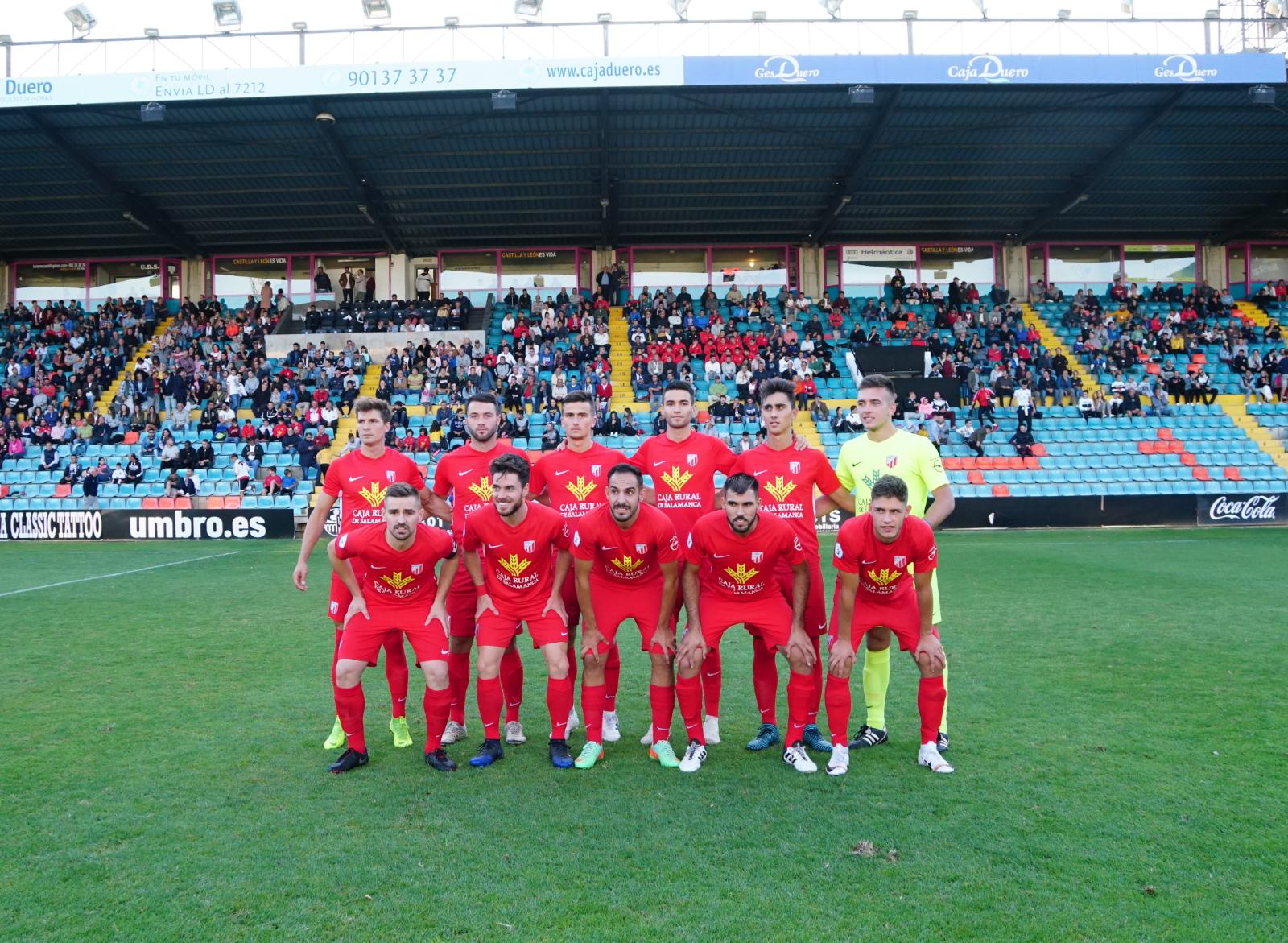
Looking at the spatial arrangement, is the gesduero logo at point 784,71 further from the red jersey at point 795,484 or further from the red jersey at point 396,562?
the red jersey at point 396,562

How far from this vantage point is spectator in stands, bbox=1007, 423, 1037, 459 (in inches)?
931

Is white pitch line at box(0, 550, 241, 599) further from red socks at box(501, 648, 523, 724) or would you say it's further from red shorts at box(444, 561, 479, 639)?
red socks at box(501, 648, 523, 724)

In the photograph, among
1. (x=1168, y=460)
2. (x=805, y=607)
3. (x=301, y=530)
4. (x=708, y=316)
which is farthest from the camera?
(x=708, y=316)

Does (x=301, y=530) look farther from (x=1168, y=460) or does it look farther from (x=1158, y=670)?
(x=1168, y=460)

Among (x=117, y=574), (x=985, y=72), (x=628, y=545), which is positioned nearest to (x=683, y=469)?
(x=628, y=545)

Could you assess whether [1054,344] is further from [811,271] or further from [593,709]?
[593,709]

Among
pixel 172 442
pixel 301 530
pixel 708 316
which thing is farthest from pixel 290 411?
pixel 708 316

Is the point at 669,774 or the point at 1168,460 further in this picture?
the point at 1168,460

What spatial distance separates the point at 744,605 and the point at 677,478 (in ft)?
3.20

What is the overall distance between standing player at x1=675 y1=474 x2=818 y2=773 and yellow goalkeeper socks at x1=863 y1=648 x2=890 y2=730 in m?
0.52

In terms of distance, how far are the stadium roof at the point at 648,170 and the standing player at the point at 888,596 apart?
19.2m

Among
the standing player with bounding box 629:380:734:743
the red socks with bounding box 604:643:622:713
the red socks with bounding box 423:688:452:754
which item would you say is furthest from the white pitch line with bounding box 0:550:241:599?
the standing player with bounding box 629:380:734:743

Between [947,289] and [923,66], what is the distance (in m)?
11.3

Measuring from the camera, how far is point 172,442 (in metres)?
23.8
